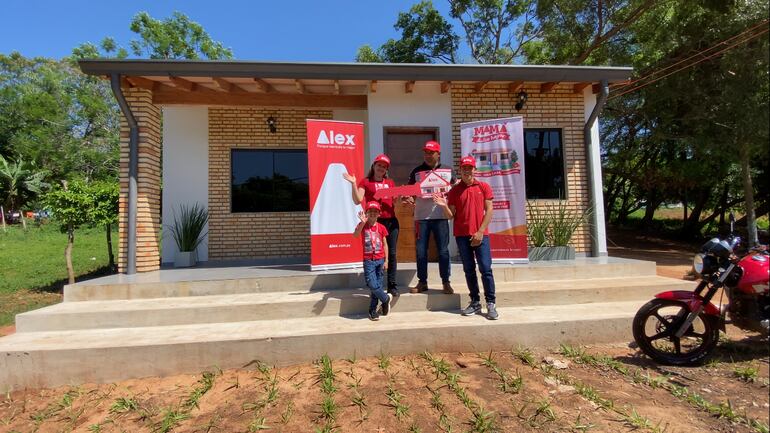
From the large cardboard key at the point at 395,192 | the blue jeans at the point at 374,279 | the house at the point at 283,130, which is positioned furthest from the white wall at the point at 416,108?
the blue jeans at the point at 374,279

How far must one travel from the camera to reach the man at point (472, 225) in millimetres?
4418

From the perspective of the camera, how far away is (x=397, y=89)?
297 inches

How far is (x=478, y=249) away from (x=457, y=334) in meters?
0.94

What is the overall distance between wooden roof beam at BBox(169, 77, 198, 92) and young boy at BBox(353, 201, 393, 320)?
13.6 ft

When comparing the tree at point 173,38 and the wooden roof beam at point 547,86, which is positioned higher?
the tree at point 173,38

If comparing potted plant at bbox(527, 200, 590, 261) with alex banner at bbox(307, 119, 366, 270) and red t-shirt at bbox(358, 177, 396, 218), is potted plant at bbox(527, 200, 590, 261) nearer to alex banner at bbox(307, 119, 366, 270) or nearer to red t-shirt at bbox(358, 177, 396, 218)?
alex banner at bbox(307, 119, 366, 270)

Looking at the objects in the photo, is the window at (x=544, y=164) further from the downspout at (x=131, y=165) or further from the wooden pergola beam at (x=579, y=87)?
the downspout at (x=131, y=165)

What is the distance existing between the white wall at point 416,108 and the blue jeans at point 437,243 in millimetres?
2899

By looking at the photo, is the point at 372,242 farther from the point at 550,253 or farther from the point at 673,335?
the point at 550,253

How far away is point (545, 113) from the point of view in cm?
767

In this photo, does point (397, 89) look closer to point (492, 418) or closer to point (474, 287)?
point (474, 287)

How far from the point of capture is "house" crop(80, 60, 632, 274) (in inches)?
248

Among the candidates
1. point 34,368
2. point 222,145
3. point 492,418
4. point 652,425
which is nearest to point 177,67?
point 222,145

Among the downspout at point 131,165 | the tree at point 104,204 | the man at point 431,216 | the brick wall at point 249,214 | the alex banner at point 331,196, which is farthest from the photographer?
the brick wall at point 249,214
